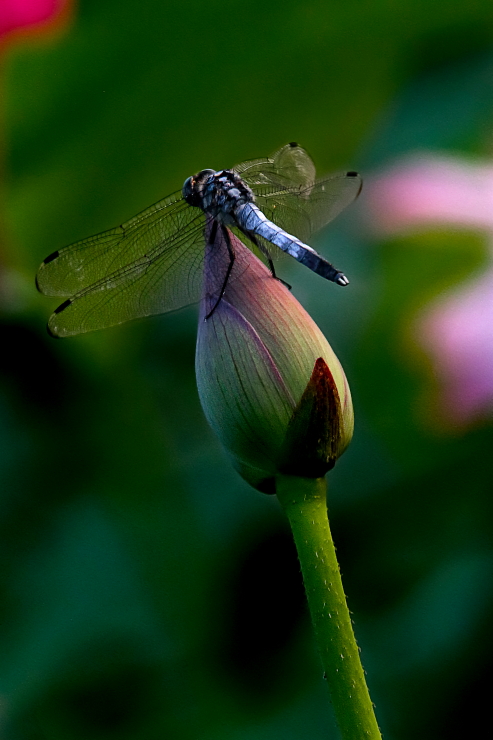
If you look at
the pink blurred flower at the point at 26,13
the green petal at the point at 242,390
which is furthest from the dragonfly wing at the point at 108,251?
the pink blurred flower at the point at 26,13

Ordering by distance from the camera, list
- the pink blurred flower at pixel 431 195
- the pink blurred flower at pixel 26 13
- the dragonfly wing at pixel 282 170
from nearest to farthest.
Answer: the dragonfly wing at pixel 282 170, the pink blurred flower at pixel 431 195, the pink blurred flower at pixel 26 13

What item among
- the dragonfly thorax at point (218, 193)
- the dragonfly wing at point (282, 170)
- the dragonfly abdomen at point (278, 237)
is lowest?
the dragonfly abdomen at point (278, 237)

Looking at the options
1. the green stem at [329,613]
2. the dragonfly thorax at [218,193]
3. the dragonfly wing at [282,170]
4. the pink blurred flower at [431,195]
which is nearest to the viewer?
the green stem at [329,613]

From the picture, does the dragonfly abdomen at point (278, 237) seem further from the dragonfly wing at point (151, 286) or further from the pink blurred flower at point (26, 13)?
the pink blurred flower at point (26, 13)

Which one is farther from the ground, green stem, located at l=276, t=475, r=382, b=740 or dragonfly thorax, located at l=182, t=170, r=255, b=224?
dragonfly thorax, located at l=182, t=170, r=255, b=224

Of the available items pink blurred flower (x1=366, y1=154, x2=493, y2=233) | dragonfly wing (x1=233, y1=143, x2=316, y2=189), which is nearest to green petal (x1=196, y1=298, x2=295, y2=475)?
dragonfly wing (x1=233, y1=143, x2=316, y2=189)

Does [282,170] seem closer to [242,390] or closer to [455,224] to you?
[455,224]

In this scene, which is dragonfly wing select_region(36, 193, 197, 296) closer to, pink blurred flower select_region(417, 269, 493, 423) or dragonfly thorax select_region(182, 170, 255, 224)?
dragonfly thorax select_region(182, 170, 255, 224)

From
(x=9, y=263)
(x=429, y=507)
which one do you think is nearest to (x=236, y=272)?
(x=429, y=507)
